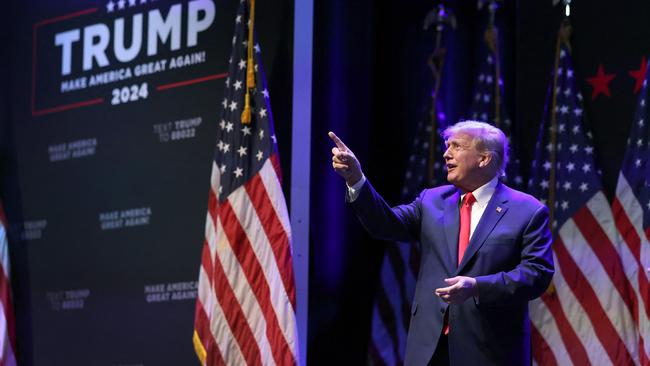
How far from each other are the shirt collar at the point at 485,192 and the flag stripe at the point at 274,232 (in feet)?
4.94

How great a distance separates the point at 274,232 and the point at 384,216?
1470 mm

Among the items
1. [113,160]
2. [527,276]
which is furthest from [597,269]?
[113,160]

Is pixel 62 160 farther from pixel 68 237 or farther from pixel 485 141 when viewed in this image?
pixel 485 141

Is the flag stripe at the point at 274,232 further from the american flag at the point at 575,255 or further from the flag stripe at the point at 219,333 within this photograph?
the american flag at the point at 575,255

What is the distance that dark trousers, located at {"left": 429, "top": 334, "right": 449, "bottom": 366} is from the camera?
3.37m

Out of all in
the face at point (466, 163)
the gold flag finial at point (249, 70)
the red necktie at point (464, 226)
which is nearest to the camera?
the red necktie at point (464, 226)

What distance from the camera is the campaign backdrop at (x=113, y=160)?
5562 millimetres

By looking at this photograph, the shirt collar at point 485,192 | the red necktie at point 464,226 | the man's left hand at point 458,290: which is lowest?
the man's left hand at point 458,290

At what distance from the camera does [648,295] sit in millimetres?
4324

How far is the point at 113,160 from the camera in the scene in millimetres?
6008

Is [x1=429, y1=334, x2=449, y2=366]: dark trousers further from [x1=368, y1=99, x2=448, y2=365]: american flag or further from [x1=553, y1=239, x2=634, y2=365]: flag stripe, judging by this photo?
[x1=368, y1=99, x2=448, y2=365]: american flag

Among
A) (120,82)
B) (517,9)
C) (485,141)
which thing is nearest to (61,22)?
(120,82)

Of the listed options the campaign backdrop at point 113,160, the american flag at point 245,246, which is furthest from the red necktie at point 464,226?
the campaign backdrop at point 113,160

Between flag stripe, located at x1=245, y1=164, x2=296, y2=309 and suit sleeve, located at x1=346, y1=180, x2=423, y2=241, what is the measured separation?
1232mm
